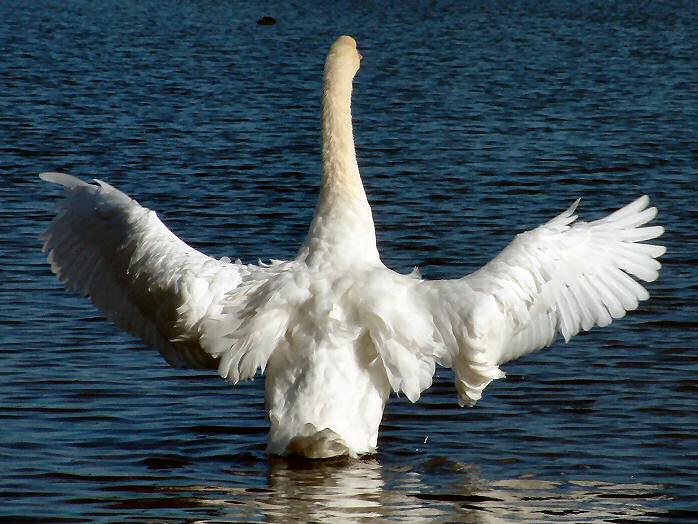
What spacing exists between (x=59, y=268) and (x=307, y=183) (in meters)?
8.83

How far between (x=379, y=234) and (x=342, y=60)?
560 centimetres

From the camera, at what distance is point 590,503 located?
7.75 metres

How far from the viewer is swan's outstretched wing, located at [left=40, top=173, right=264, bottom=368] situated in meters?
7.92

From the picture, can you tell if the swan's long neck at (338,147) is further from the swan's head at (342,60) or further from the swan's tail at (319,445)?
the swan's tail at (319,445)

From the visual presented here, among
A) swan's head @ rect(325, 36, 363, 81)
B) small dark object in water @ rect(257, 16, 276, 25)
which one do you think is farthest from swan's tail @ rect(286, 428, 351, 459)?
small dark object in water @ rect(257, 16, 276, 25)

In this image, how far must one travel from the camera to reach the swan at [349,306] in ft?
25.5

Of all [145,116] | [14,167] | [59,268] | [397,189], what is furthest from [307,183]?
[59,268]

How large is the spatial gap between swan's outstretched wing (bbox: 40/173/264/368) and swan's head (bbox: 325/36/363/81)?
128cm

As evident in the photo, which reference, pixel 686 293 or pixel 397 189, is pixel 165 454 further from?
pixel 397 189

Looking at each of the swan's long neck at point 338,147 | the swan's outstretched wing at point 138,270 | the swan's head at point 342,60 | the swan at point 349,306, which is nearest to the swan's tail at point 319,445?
the swan at point 349,306

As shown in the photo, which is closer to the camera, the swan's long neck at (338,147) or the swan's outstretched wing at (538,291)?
the swan's outstretched wing at (538,291)

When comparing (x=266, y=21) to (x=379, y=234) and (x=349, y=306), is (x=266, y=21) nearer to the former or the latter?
(x=379, y=234)

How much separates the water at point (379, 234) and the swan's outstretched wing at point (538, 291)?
2.35 feet

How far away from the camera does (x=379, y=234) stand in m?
14.3
